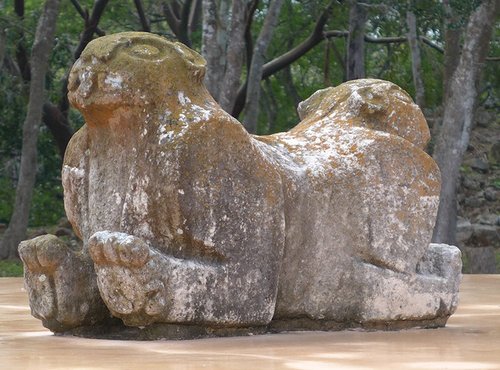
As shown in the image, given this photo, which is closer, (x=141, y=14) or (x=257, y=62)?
(x=257, y=62)

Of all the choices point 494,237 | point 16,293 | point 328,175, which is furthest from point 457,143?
point 328,175

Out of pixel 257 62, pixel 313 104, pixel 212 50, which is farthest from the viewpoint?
pixel 257 62

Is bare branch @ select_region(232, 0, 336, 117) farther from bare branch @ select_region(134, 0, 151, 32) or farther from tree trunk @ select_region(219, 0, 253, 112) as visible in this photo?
tree trunk @ select_region(219, 0, 253, 112)

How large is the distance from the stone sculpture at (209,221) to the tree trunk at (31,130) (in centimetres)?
1058

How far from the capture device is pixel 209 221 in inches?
229

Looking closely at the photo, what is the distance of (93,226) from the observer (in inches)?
244

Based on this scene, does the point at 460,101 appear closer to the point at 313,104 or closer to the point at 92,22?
the point at 92,22

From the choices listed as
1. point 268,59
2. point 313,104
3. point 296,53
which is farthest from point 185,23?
point 313,104

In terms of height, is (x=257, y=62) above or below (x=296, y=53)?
below

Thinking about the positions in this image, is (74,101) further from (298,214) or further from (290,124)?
(290,124)

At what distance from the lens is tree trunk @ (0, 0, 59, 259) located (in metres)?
16.8

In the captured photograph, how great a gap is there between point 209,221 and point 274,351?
0.82 meters

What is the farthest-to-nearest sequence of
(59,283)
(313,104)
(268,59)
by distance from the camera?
1. (268,59)
2. (313,104)
3. (59,283)

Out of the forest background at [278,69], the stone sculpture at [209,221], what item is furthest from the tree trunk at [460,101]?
the stone sculpture at [209,221]
